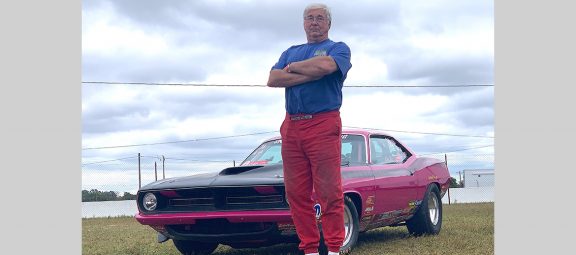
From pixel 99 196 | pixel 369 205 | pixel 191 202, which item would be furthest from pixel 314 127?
pixel 99 196

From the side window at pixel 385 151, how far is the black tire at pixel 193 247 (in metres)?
1.87

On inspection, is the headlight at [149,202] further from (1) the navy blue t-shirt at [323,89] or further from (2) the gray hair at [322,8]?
(2) the gray hair at [322,8]

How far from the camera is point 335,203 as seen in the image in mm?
4672

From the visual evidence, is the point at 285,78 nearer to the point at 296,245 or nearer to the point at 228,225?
the point at 228,225

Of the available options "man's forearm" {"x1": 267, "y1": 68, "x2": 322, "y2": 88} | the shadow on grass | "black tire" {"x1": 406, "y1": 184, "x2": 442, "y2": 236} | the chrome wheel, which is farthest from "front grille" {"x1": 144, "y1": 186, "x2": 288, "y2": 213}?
the chrome wheel

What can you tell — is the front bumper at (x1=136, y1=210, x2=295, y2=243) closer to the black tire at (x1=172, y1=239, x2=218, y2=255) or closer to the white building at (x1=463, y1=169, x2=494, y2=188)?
the black tire at (x1=172, y1=239, x2=218, y2=255)

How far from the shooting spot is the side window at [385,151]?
7.79 metres

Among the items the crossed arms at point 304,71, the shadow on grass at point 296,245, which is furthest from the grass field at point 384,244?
the crossed arms at point 304,71

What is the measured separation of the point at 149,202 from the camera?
669 cm

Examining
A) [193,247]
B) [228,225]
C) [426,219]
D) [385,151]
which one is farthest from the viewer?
[426,219]

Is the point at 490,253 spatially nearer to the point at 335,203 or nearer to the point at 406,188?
the point at 406,188

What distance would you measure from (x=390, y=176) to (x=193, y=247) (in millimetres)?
2142

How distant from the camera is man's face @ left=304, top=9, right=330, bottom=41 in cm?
474

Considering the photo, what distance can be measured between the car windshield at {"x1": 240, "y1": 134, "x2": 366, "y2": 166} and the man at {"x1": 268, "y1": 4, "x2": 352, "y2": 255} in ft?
7.74
